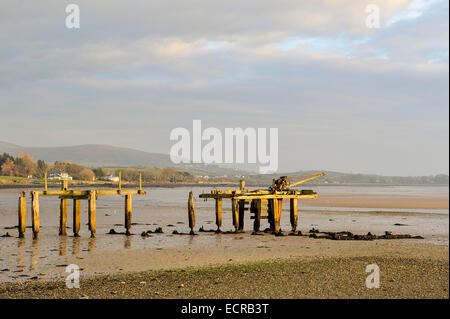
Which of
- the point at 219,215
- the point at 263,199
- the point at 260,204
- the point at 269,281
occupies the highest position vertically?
the point at 263,199

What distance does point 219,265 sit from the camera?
64.8 ft

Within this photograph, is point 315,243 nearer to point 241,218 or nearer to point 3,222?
point 241,218

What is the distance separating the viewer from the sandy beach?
14844 mm

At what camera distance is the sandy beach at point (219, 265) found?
584 inches

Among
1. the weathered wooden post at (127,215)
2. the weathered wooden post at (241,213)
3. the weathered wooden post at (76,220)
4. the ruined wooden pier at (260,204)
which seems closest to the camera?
the weathered wooden post at (76,220)

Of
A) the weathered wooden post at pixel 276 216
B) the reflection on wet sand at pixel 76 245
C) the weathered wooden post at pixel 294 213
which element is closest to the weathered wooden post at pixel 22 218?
the reflection on wet sand at pixel 76 245

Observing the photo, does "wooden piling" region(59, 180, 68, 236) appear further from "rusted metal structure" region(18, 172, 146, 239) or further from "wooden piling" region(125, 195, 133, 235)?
"wooden piling" region(125, 195, 133, 235)

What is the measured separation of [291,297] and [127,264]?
8.31m

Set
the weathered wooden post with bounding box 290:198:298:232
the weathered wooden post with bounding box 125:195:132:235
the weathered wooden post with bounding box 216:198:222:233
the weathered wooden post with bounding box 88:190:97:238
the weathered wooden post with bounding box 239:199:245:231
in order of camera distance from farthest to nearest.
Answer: the weathered wooden post with bounding box 239:199:245:231 < the weathered wooden post with bounding box 290:198:298:232 < the weathered wooden post with bounding box 216:198:222:233 < the weathered wooden post with bounding box 125:195:132:235 < the weathered wooden post with bounding box 88:190:97:238

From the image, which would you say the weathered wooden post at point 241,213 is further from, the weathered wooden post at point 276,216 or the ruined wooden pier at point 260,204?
the weathered wooden post at point 276,216

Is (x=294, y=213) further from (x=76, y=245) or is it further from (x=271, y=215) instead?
(x=76, y=245)

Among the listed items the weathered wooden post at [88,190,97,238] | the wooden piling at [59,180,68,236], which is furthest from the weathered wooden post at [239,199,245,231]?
the wooden piling at [59,180,68,236]

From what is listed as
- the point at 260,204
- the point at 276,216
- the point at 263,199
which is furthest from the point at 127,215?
the point at 276,216
